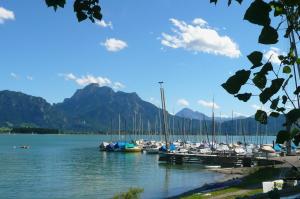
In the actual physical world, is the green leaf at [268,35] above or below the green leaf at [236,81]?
above

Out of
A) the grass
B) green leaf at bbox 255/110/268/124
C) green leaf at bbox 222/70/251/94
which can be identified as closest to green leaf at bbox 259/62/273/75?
green leaf at bbox 222/70/251/94

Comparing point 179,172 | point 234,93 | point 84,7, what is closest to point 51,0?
point 84,7

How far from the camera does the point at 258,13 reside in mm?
2078

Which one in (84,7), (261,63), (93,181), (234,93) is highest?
(84,7)

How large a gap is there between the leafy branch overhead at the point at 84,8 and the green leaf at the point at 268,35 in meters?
1.97

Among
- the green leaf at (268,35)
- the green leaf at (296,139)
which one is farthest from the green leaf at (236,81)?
the green leaf at (296,139)

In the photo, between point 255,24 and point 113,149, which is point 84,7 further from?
point 113,149

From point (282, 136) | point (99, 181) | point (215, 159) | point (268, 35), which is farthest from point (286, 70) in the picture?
point (215, 159)

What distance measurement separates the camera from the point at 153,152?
335 ft

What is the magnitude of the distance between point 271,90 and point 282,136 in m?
0.26

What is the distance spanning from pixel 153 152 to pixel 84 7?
98.9 m

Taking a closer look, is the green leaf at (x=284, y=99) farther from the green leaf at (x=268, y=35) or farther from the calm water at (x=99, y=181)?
the calm water at (x=99, y=181)

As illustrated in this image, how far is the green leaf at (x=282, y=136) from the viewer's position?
240cm

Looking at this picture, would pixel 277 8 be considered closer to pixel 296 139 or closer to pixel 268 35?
pixel 268 35
